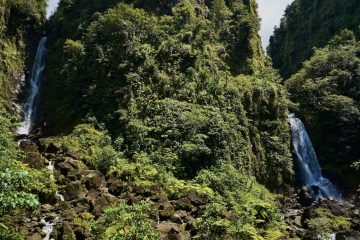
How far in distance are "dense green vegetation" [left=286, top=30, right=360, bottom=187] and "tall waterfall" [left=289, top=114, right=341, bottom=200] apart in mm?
982

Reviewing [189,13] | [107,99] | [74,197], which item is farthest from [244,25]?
[74,197]

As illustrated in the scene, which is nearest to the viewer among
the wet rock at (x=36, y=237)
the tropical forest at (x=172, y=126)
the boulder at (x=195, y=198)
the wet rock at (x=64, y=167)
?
the wet rock at (x=36, y=237)

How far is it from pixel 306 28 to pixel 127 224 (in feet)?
223

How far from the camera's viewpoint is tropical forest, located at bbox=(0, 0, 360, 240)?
2345 centimetres

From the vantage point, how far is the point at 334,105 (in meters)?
47.3

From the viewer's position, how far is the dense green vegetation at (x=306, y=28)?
228ft

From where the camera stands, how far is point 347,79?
165 ft

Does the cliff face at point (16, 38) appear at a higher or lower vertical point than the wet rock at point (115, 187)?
higher

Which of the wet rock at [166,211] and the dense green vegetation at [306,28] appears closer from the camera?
the wet rock at [166,211]

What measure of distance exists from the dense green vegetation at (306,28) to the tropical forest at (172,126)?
42.6 feet

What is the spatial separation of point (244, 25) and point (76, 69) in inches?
895

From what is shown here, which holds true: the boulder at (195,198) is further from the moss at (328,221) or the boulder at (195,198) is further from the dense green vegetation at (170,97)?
the moss at (328,221)

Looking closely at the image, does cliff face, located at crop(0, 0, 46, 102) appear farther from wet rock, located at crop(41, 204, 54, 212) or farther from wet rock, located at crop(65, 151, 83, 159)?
wet rock, located at crop(41, 204, 54, 212)

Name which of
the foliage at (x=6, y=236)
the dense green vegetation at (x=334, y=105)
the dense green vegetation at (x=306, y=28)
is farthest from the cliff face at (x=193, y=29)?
the foliage at (x=6, y=236)
